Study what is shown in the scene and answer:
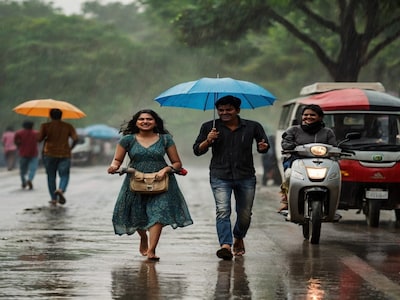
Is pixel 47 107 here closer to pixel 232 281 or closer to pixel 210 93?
pixel 210 93

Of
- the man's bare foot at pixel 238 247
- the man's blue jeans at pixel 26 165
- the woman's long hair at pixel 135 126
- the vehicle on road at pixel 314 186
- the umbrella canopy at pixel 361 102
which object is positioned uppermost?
the umbrella canopy at pixel 361 102

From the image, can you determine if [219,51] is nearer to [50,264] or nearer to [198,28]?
[198,28]

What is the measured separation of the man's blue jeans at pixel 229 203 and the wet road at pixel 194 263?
0.93 ft

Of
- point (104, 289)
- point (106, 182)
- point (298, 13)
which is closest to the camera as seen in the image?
point (104, 289)

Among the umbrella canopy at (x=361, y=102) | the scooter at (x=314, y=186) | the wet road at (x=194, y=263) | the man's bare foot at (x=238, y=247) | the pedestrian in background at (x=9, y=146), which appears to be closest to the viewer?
the wet road at (x=194, y=263)

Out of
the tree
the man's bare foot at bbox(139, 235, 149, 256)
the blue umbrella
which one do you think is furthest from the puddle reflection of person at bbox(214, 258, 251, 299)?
the tree

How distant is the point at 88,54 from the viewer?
58438 mm

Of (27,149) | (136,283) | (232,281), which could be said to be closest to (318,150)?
(232,281)

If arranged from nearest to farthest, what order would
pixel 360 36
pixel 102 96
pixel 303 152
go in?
pixel 303 152, pixel 360 36, pixel 102 96

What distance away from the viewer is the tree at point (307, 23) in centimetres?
2847

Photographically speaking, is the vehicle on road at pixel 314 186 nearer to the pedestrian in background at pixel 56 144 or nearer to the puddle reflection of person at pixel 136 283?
the puddle reflection of person at pixel 136 283

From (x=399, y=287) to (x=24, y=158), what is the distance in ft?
61.0

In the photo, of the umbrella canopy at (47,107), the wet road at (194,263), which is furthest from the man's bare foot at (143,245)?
the umbrella canopy at (47,107)

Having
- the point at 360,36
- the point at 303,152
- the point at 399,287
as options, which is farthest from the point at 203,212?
the point at 360,36
